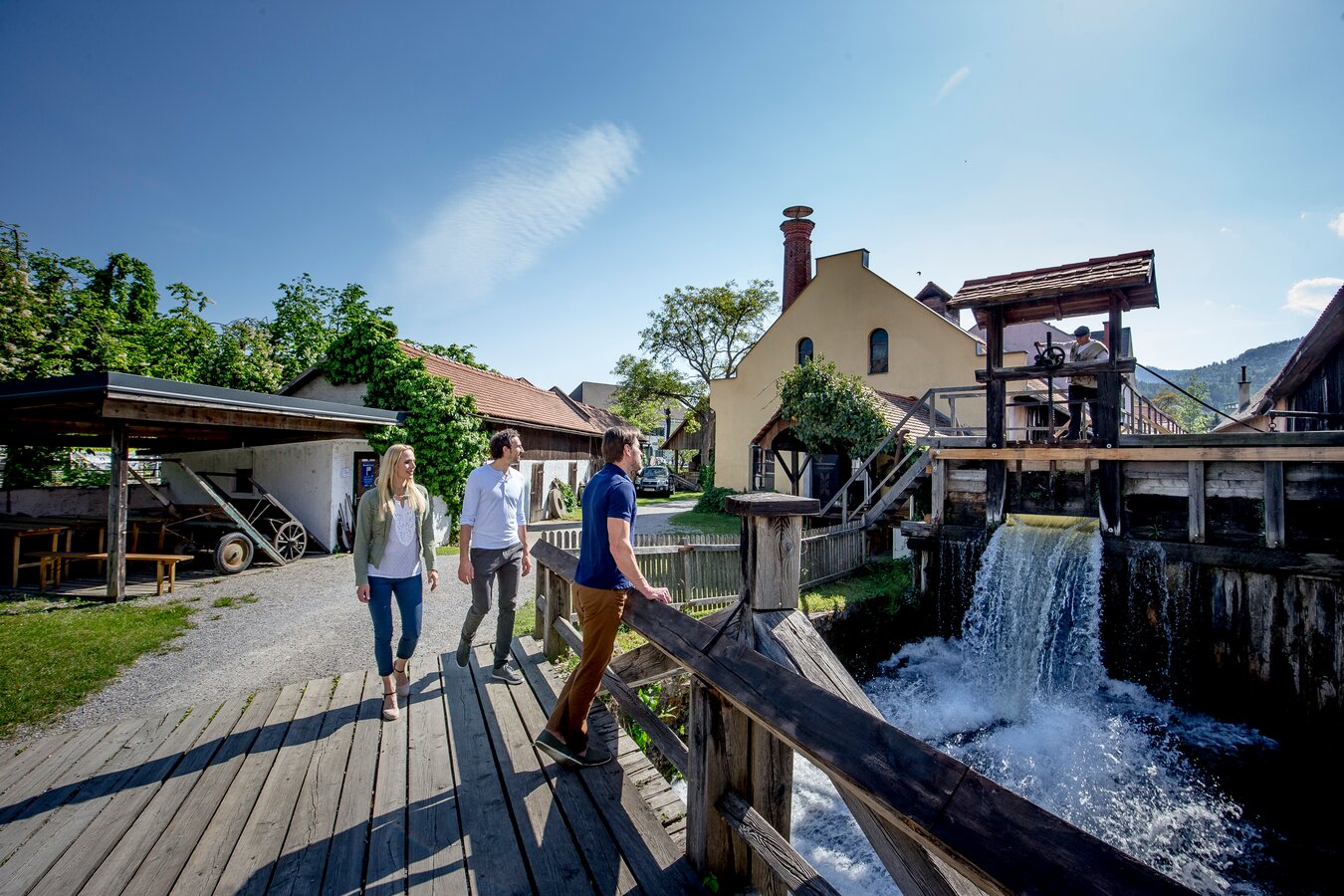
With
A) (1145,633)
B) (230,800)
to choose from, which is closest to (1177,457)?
(1145,633)

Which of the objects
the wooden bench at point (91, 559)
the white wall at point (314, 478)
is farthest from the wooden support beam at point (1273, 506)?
the wooden bench at point (91, 559)

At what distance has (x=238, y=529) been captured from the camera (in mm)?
11031

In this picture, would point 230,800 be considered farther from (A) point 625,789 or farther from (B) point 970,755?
(B) point 970,755

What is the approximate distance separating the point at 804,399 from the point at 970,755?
9.95 metres

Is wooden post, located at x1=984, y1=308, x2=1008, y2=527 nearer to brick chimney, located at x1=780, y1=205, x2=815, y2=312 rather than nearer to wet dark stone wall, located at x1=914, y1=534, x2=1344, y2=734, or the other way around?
wet dark stone wall, located at x1=914, y1=534, x2=1344, y2=734

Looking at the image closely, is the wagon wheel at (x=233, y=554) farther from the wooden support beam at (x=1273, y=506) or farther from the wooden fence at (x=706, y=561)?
the wooden support beam at (x=1273, y=506)

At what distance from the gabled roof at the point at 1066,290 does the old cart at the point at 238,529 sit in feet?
43.9

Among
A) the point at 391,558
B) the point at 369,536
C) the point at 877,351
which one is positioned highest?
the point at 877,351

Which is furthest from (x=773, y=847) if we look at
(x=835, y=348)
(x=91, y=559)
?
(x=835, y=348)

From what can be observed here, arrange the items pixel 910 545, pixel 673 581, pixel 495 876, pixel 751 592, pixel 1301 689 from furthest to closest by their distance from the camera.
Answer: pixel 910 545 < pixel 673 581 < pixel 1301 689 < pixel 495 876 < pixel 751 592

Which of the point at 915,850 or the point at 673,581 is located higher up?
the point at 915,850

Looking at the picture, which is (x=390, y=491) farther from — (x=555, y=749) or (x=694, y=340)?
(x=694, y=340)

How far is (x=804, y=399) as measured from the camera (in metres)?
15.2

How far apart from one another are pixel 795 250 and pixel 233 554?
21864 mm
